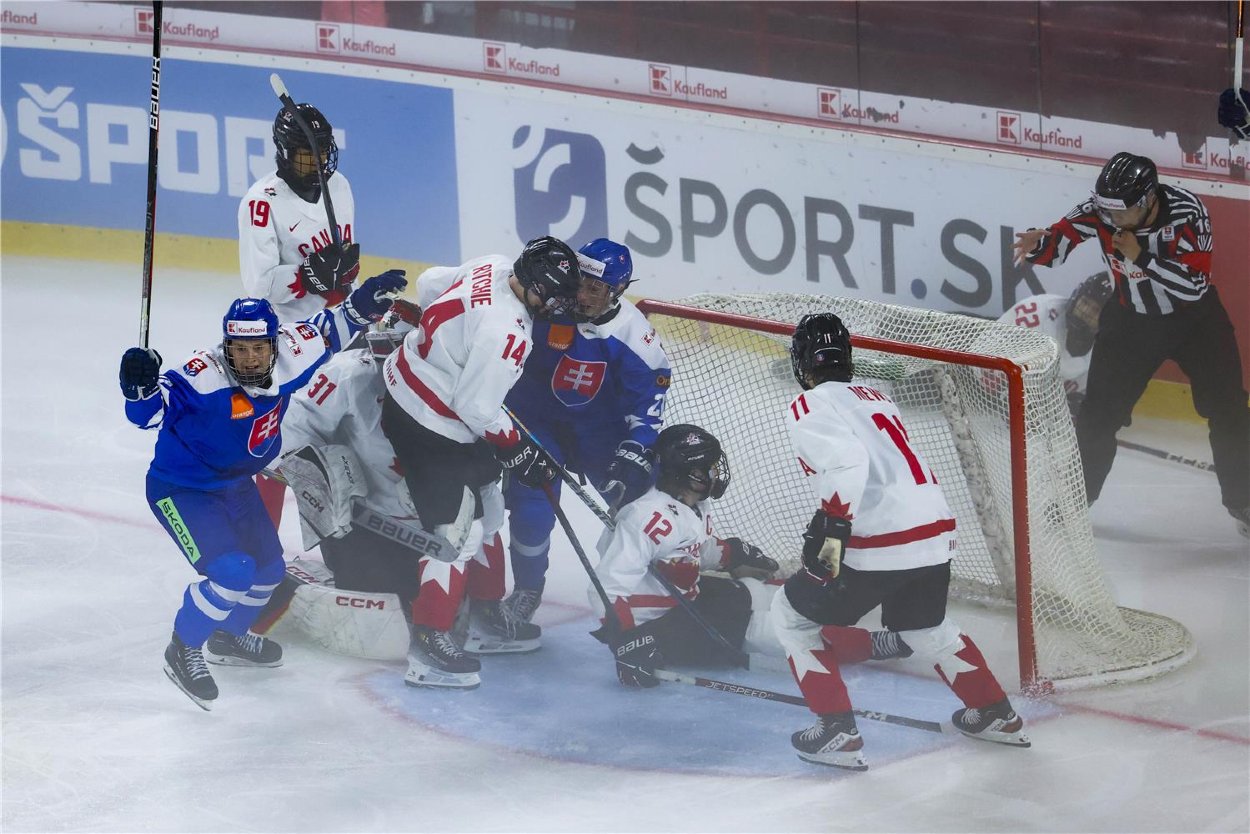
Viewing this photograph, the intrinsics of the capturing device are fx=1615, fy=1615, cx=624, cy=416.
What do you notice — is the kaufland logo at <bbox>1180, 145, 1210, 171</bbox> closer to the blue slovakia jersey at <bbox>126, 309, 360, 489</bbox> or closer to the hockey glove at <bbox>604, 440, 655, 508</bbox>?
the hockey glove at <bbox>604, 440, 655, 508</bbox>

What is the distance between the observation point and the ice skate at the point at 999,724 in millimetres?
3676

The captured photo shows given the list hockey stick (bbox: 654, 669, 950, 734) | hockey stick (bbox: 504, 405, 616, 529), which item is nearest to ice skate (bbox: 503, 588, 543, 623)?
hockey stick (bbox: 504, 405, 616, 529)

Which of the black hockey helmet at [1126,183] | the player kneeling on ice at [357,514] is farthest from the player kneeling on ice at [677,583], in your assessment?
the black hockey helmet at [1126,183]

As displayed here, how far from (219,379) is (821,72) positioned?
347 cm

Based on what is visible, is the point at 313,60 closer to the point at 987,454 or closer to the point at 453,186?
the point at 453,186

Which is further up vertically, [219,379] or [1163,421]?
[219,379]

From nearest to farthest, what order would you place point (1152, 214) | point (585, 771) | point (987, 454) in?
1. point (585, 771)
2. point (987, 454)
3. point (1152, 214)

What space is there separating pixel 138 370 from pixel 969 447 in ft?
7.07

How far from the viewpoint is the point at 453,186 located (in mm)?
6926

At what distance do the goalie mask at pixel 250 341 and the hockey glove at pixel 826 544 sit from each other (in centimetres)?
128

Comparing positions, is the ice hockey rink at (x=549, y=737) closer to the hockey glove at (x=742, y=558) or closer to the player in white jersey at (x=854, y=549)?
the player in white jersey at (x=854, y=549)

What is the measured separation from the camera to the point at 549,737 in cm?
378

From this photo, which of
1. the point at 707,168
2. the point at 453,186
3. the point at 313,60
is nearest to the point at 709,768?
the point at 707,168

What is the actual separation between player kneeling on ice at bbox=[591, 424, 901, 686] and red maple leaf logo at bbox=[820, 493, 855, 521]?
68cm
